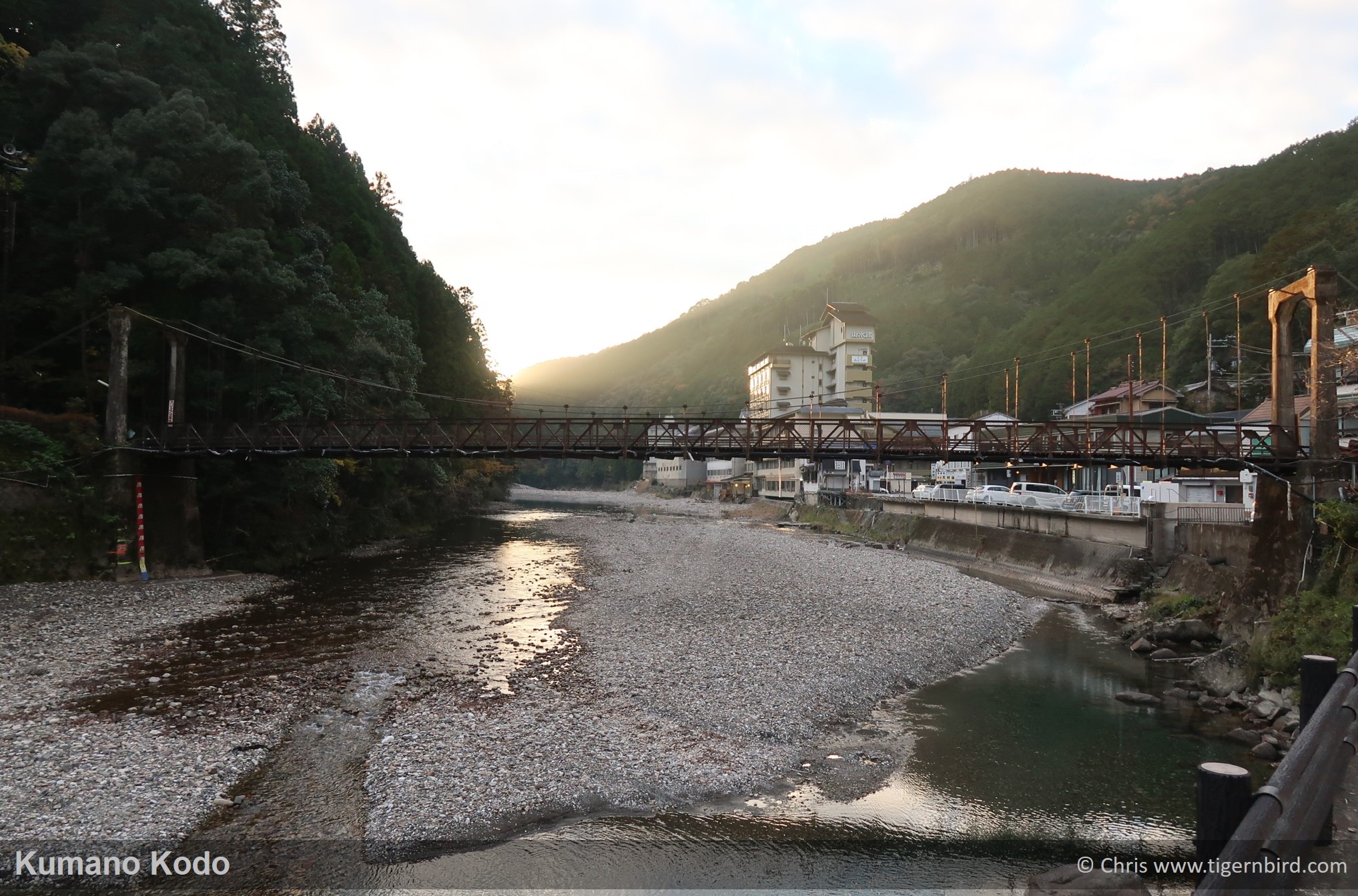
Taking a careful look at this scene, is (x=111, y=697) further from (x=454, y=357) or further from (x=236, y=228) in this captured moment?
(x=454, y=357)

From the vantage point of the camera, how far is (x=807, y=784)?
35.9 ft

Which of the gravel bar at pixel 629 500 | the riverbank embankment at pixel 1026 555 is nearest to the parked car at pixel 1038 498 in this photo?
the riverbank embankment at pixel 1026 555

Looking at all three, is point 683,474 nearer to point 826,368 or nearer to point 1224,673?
point 826,368

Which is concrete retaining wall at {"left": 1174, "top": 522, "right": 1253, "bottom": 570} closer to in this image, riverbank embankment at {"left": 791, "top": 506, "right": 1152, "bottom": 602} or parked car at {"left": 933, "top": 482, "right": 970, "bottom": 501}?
riverbank embankment at {"left": 791, "top": 506, "right": 1152, "bottom": 602}

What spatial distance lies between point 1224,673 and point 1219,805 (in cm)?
1667

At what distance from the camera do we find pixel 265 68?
50781 millimetres

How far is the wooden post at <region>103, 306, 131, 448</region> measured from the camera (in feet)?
81.6

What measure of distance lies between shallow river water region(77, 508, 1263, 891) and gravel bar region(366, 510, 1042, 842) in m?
0.49

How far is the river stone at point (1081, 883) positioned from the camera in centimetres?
777

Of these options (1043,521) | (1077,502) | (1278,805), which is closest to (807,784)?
(1278,805)

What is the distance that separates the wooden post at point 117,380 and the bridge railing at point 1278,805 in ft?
102

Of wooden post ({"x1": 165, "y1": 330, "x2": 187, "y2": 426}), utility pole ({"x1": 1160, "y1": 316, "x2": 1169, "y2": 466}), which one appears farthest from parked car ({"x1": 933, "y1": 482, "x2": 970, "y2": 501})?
wooden post ({"x1": 165, "y1": 330, "x2": 187, "y2": 426})

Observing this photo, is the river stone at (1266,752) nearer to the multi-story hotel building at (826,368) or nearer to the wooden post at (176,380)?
the wooden post at (176,380)

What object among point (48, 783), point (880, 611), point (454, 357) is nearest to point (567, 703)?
point (48, 783)
